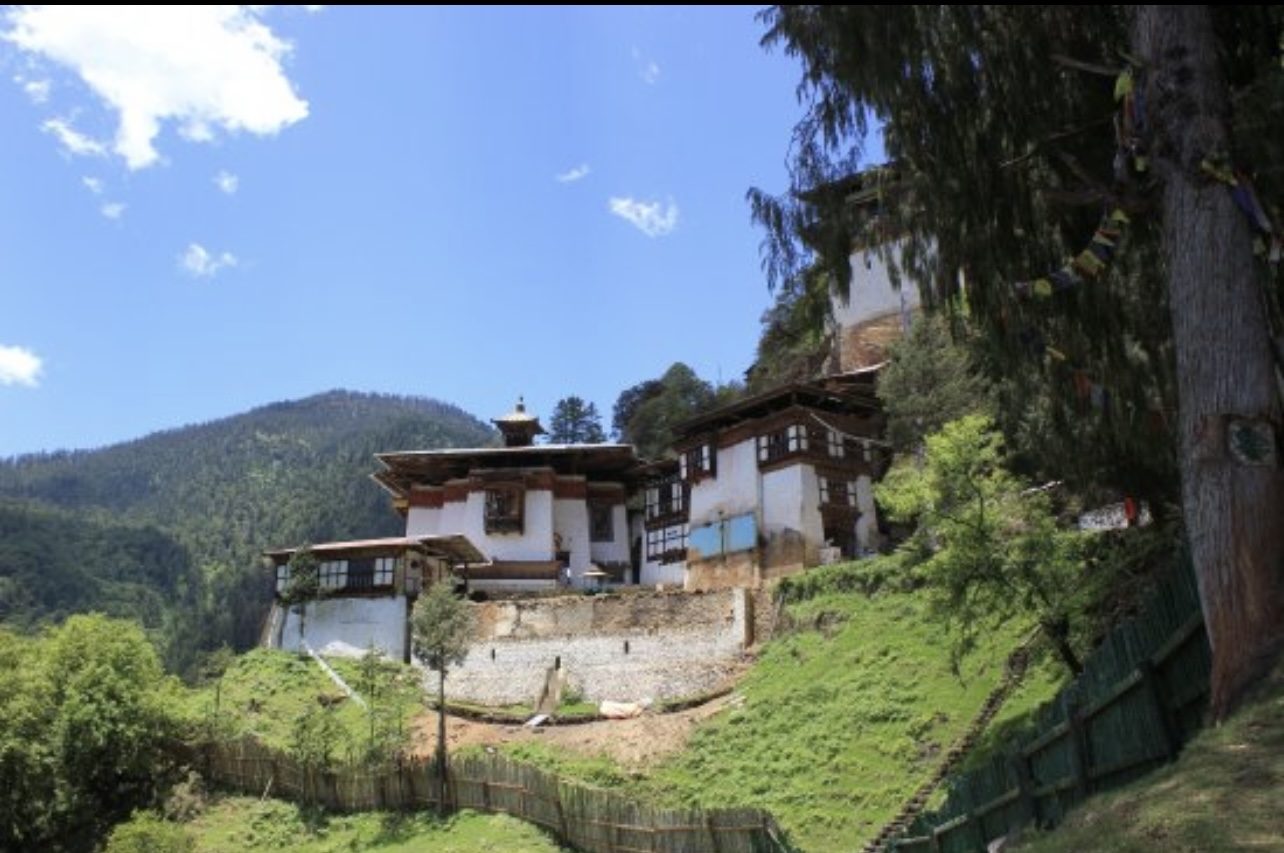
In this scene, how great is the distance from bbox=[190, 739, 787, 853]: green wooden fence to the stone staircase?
3.05m

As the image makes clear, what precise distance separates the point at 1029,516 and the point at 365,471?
15510cm

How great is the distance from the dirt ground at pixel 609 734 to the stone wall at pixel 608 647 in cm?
246

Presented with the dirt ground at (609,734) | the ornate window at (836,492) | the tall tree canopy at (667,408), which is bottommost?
the dirt ground at (609,734)

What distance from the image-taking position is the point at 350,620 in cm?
4838

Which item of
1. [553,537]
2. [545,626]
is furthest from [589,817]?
[553,537]

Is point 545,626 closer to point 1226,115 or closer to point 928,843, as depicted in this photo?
point 928,843

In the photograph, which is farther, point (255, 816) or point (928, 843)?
point (255, 816)

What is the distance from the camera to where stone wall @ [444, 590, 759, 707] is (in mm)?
40219

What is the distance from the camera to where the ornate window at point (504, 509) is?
56875 millimetres

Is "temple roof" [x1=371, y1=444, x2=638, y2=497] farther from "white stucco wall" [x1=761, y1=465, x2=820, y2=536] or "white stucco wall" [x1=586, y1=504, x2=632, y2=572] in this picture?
"white stucco wall" [x1=761, y1=465, x2=820, y2=536]

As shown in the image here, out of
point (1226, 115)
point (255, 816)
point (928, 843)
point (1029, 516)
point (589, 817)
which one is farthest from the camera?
point (255, 816)

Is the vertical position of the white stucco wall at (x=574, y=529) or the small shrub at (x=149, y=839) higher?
the white stucco wall at (x=574, y=529)

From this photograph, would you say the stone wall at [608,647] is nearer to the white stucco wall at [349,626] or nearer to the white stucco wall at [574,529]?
the white stucco wall at [349,626]

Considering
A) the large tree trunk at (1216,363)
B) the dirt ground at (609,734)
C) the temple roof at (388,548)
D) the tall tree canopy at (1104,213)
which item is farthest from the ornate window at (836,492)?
the large tree trunk at (1216,363)
